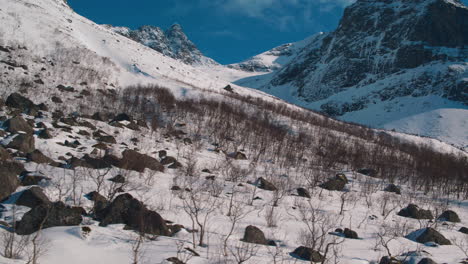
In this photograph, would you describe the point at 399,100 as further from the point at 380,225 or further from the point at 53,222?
the point at 53,222

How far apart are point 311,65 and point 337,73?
66.2 feet

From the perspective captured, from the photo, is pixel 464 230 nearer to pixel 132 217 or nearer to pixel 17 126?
pixel 132 217

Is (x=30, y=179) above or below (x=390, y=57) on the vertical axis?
below

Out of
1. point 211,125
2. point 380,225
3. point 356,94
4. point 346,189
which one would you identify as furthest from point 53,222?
point 356,94

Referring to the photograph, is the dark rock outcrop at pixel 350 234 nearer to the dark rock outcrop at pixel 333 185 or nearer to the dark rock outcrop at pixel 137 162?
the dark rock outcrop at pixel 333 185

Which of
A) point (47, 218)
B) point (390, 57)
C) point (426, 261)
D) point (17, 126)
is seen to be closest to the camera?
point (47, 218)

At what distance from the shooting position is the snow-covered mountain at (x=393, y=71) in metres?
52.3

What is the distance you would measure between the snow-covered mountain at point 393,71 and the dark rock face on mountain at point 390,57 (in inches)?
6.7

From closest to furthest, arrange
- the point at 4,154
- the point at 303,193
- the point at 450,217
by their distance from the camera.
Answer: the point at 4,154
the point at 450,217
the point at 303,193

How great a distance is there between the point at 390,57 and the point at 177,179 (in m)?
85.6

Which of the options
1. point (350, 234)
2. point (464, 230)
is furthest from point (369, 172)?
point (350, 234)

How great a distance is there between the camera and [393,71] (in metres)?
75.6

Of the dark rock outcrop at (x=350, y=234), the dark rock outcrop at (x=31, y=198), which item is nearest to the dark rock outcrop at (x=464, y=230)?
the dark rock outcrop at (x=350, y=234)

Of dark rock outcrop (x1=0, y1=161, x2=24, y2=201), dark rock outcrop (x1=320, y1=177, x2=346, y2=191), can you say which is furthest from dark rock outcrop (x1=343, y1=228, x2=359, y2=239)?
dark rock outcrop (x1=0, y1=161, x2=24, y2=201)
